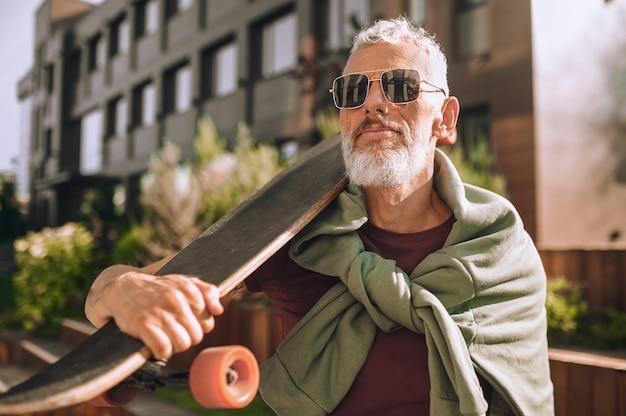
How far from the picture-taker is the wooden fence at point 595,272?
4980 millimetres

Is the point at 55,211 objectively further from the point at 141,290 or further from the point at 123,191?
the point at 141,290

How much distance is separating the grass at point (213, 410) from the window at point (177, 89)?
1594cm

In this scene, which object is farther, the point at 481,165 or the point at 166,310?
the point at 481,165

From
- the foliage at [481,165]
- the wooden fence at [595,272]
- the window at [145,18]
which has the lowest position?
the wooden fence at [595,272]

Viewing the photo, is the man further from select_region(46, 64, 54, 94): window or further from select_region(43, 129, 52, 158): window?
select_region(43, 129, 52, 158): window

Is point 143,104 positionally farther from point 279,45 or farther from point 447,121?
point 447,121

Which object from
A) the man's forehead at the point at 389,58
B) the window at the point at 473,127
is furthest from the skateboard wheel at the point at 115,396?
the window at the point at 473,127

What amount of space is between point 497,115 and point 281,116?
6.95 metres

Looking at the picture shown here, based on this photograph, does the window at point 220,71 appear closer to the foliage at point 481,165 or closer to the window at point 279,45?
the window at point 279,45

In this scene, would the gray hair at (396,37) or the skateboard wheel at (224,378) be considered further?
the gray hair at (396,37)

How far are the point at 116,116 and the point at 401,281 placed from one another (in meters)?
26.2

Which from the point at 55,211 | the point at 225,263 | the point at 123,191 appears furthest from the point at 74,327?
the point at 55,211

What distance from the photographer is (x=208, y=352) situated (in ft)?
4.90

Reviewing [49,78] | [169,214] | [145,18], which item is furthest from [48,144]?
[169,214]
